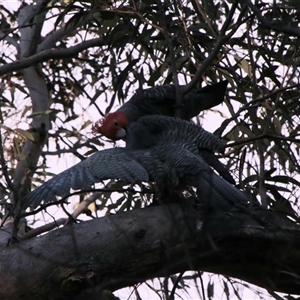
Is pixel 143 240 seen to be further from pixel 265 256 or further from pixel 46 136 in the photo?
pixel 46 136

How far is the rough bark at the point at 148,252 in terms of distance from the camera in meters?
2.15

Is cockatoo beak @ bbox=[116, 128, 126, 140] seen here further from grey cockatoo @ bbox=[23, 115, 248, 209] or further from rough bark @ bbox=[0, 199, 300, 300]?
rough bark @ bbox=[0, 199, 300, 300]

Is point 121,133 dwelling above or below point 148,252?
above

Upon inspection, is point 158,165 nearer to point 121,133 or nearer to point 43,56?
point 121,133

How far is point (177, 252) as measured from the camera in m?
2.27

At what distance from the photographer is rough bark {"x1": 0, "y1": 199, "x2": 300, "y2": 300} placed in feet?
7.06

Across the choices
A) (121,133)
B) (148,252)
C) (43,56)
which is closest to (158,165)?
(148,252)

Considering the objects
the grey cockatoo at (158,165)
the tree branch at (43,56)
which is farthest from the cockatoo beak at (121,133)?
the tree branch at (43,56)

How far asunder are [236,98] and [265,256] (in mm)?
1353

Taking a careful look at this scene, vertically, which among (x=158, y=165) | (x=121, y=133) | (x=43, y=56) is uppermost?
(x=43, y=56)

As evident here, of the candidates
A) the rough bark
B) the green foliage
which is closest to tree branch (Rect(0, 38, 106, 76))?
the green foliage

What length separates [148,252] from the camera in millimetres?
2268

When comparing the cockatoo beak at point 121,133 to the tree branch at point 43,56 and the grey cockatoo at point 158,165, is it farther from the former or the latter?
the tree branch at point 43,56

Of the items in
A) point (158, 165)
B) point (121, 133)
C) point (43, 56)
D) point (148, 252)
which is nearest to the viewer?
point (148, 252)
